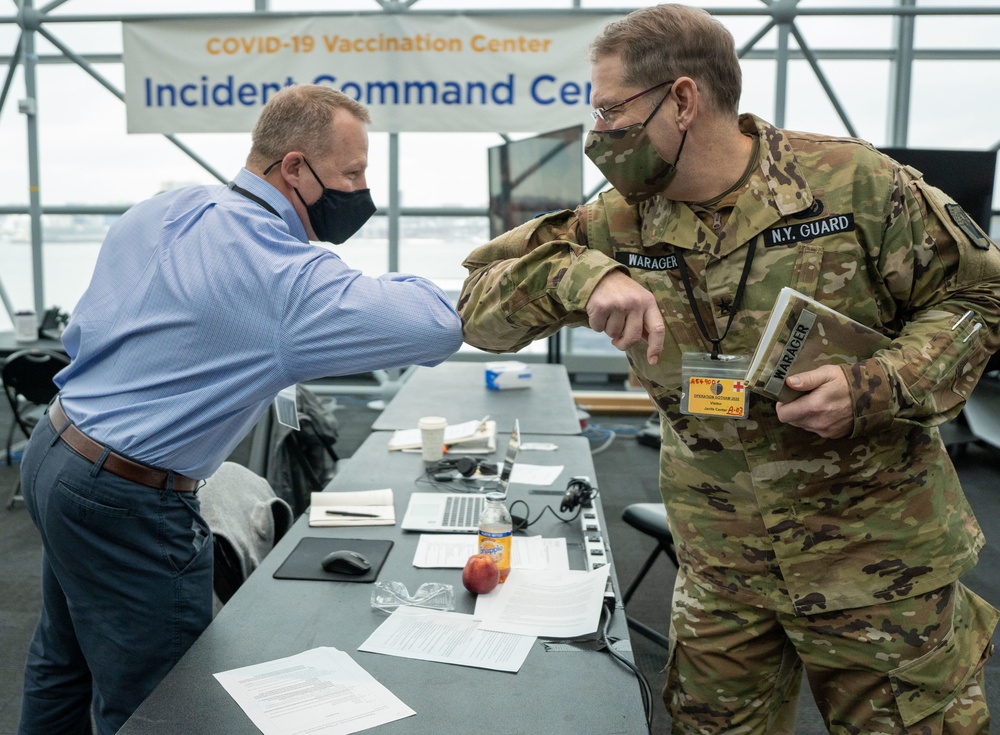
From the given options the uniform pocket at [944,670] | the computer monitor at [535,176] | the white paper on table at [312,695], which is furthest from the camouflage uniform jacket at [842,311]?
the computer monitor at [535,176]

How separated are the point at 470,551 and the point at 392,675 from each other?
1.88 feet

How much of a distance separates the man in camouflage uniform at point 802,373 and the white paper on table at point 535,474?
41.5 inches

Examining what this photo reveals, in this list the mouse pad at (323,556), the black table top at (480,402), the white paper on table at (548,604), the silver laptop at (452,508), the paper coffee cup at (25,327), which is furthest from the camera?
the paper coffee cup at (25,327)

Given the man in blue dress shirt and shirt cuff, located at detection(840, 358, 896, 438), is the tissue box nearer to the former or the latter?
the man in blue dress shirt

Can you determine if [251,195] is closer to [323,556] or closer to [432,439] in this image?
Result: [323,556]

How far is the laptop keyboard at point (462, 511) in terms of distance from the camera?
6.94 ft

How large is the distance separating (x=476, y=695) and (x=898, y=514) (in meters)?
0.77

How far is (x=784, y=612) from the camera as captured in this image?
139cm

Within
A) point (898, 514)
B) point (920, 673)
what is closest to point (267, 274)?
point (898, 514)

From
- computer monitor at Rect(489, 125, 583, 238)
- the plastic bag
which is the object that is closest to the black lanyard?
the plastic bag

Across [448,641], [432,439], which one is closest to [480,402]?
[432,439]

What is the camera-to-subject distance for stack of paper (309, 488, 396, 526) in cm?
212

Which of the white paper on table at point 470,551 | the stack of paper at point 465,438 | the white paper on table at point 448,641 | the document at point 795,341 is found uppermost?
the document at point 795,341

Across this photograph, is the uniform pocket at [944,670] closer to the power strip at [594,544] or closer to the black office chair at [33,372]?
the power strip at [594,544]
